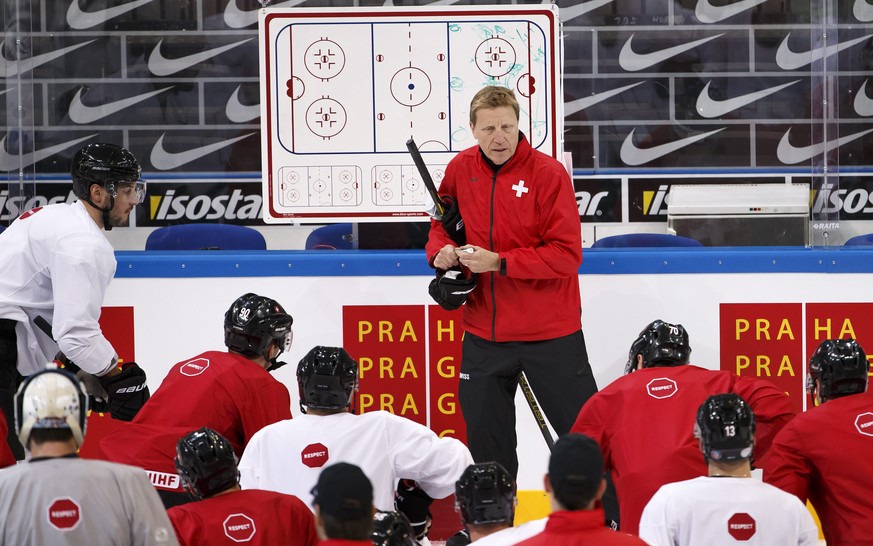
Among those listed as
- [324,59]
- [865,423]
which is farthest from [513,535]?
[324,59]

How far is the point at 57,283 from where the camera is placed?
4113 millimetres

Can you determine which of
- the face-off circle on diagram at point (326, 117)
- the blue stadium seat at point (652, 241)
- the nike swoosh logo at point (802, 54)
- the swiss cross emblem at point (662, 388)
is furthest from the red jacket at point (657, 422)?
the nike swoosh logo at point (802, 54)

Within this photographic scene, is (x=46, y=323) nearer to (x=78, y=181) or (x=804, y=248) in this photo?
(x=78, y=181)

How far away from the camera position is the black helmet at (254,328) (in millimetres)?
3977

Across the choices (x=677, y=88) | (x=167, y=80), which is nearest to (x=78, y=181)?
(x=167, y=80)

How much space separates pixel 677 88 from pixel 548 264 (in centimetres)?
247

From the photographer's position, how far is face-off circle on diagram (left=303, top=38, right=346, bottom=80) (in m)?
5.18

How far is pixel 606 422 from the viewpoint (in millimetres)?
3594

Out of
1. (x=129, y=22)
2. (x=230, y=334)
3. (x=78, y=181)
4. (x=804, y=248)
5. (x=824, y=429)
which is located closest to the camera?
(x=824, y=429)

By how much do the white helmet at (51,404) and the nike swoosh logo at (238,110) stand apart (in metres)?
3.04

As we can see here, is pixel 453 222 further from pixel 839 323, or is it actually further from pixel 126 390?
pixel 839 323

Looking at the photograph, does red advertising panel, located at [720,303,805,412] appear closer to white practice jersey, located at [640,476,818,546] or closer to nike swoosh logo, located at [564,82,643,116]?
nike swoosh logo, located at [564,82,643,116]

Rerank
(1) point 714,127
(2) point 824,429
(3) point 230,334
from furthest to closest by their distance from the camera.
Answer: (1) point 714,127 < (3) point 230,334 < (2) point 824,429

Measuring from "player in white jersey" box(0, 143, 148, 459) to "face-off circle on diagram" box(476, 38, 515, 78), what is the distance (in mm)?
1530
